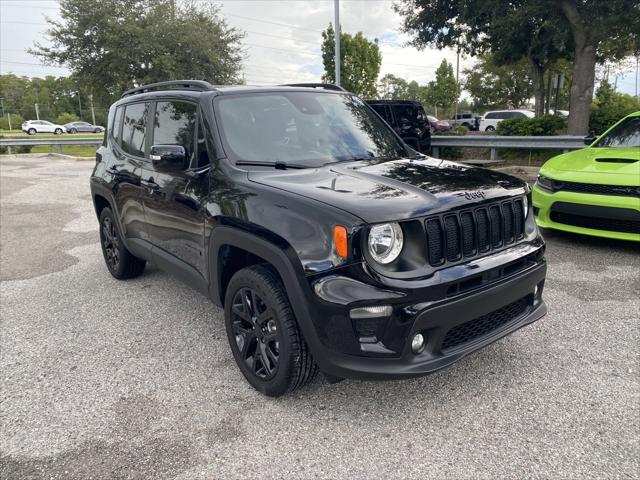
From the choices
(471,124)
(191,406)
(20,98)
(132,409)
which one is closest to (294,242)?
(191,406)

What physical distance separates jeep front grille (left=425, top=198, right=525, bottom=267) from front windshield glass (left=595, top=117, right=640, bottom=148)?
4.13 m

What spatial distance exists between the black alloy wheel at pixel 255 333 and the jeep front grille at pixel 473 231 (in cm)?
99

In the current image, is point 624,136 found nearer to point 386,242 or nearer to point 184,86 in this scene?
point 386,242

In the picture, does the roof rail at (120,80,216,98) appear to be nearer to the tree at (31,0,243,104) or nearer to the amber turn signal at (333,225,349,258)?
the amber turn signal at (333,225,349,258)

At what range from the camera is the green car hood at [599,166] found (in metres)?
5.17

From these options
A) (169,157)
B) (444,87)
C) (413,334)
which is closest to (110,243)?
(169,157)

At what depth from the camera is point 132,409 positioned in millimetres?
2869

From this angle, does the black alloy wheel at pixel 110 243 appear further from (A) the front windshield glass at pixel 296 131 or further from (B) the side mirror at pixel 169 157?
(A) the front windshield glass at pixel 296 131

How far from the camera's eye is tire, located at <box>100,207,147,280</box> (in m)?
4.93

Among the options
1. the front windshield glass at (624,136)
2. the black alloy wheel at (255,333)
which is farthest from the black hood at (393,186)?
the front windshield glass at (624,136)

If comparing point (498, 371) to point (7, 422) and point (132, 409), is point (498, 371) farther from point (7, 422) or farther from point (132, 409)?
point (7, 422)

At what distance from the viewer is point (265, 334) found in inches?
112

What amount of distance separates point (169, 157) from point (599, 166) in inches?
188

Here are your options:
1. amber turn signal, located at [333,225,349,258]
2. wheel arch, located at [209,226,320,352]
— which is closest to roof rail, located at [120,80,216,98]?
wheel arch, located at [209,226,320,352]
